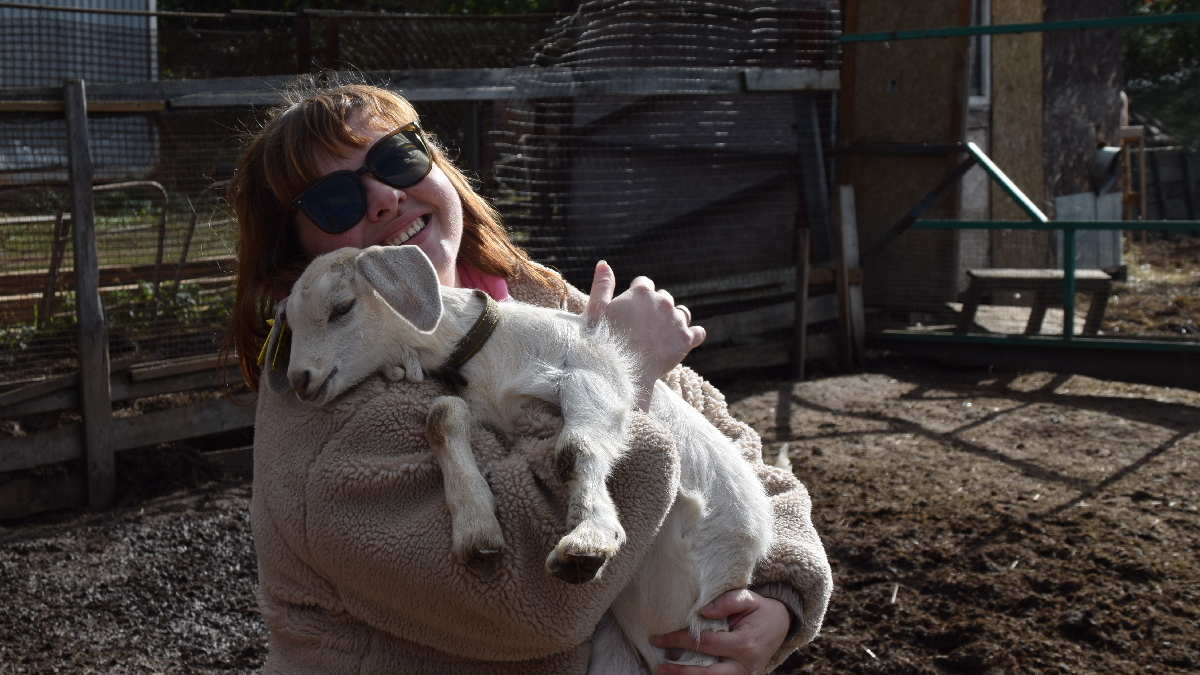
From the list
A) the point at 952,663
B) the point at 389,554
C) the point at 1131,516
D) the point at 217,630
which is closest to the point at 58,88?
the point at 217,630

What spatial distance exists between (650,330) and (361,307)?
56 cm

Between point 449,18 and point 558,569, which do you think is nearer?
point 558,569

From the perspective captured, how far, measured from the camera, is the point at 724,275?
7430 mm

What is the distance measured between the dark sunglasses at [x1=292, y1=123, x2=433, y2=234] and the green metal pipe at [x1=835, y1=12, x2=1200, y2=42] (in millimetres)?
5362

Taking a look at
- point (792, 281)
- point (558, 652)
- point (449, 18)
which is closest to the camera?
point (558, 652)

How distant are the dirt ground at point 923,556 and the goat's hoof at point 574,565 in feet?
7.34

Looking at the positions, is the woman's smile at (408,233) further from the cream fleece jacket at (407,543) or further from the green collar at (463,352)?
the cream fleece jacket at (407,543)

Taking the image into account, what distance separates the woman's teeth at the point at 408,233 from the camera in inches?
81.7

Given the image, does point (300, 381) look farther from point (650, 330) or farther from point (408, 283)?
point (650, 330)

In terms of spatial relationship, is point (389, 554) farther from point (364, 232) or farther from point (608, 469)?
point (364, 232)

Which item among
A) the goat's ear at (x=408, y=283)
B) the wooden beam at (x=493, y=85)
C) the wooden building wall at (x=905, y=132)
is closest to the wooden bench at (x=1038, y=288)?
the wooden building wall at (x=905, y=132)

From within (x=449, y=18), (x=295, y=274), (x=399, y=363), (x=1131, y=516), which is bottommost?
(x=1131, y=516)

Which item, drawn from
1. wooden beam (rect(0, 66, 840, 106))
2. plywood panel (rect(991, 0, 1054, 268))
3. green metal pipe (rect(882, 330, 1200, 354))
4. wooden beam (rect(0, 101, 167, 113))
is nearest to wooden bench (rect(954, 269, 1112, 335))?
green metal pipe (rect(882, 330, 1200, 354))

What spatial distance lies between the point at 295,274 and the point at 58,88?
3.48 meters
